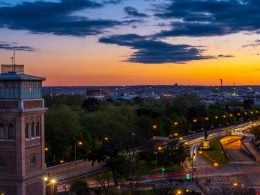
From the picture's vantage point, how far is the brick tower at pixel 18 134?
36.8 m

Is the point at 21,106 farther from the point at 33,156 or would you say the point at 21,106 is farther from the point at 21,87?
the point at 33,156

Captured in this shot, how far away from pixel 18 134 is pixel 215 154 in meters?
57.1

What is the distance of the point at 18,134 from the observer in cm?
3684

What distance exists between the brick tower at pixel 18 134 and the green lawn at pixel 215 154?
154 feet

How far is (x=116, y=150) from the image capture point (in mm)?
63188

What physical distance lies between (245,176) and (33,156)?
37766mm

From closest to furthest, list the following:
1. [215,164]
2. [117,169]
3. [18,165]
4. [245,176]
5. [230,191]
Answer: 1. [18,165]
2. [230,191]
3. [117,169]
4. [245,176]
5. [215,164]

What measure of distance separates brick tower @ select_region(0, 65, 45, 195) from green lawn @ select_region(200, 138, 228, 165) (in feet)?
154

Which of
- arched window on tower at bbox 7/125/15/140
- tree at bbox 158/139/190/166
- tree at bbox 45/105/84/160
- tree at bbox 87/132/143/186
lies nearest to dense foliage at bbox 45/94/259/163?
tree at bbox 45/105/84/160

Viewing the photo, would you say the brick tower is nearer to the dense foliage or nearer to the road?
the dense foliage

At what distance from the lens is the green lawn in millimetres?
82500

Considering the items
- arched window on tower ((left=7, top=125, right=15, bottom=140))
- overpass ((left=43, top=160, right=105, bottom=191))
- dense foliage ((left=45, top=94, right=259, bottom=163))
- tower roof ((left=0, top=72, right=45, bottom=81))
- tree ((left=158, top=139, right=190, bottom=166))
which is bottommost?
overpass ((left=43, top=160, right=105, bottom=191))

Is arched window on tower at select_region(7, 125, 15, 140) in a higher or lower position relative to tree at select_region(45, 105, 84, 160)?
higher

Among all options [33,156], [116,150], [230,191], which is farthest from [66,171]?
[33,156]
